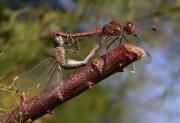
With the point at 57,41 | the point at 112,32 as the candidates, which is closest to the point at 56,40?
the point at 57,41

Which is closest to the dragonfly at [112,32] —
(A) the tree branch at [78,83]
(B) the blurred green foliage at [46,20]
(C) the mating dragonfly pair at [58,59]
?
(C) the mating dragonfly pair at [58,59]

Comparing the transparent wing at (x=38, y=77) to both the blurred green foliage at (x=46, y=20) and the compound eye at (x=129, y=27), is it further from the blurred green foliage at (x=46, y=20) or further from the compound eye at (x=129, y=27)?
the blurred green foliage at (x=46, y=20)

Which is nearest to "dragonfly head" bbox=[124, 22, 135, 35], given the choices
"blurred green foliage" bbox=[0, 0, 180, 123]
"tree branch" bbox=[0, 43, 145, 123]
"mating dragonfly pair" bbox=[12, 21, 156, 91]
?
"mating dragonfly pair" bbox=[12, 21, 156, 91]

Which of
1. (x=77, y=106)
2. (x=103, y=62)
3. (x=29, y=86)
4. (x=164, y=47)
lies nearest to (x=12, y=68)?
(x=77, y=106)

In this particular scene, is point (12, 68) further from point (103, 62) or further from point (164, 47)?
point (103, 62)

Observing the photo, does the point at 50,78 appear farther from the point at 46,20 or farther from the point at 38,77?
the point at 46,20
